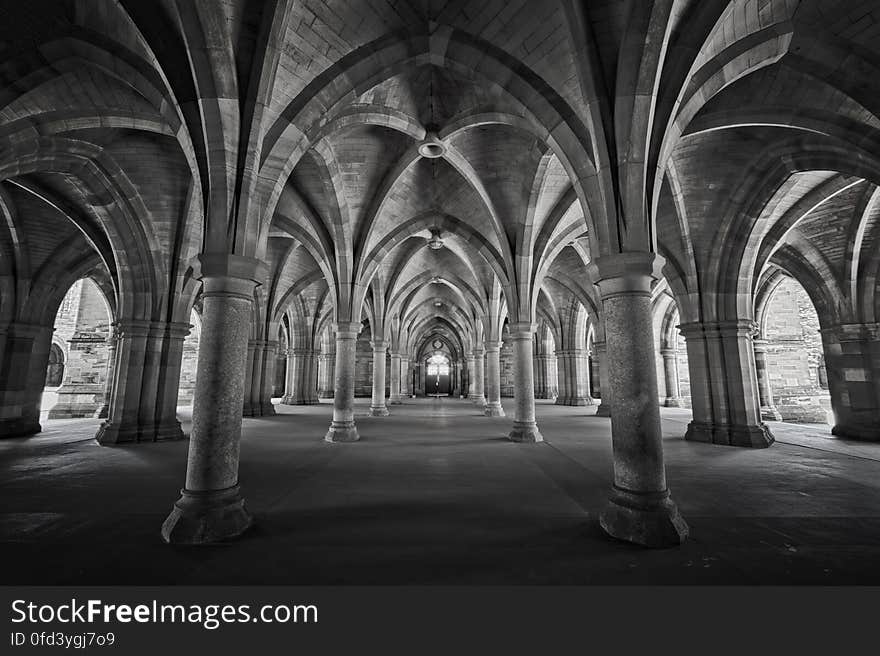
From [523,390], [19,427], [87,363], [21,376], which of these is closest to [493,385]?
[523,390]

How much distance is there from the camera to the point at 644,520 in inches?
156

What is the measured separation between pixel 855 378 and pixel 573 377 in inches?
545

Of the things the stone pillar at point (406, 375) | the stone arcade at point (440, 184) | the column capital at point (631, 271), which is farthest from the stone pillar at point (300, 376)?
the column capital at point (631, 271)

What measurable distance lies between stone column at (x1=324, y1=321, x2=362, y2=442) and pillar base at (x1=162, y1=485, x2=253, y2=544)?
20.0 ft

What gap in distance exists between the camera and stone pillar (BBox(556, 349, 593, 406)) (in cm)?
2459

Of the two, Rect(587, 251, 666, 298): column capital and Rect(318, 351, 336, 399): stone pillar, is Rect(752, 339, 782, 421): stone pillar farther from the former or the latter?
Rect(318, 351, 336, 399): stone pillar

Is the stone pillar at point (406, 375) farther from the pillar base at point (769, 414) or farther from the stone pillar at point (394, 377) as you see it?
the pillar base at point (769, 414)

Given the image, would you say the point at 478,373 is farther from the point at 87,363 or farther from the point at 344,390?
the point at 87,363

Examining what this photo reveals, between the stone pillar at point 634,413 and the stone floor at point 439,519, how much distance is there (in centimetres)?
27

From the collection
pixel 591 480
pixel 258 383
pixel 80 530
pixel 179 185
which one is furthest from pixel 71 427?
pixel 591 480

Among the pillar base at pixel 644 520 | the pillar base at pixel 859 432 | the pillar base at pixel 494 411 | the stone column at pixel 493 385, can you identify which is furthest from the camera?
the stone column at pixel 493 385

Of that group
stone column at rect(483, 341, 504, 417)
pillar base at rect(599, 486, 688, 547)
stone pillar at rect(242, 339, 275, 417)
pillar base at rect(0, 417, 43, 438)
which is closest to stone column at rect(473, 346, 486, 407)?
stone column at rect(483, 341, 504, 417)

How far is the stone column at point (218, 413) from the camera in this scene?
13.4 ft

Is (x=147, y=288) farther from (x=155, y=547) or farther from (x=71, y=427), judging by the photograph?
(x=155, y=547)
